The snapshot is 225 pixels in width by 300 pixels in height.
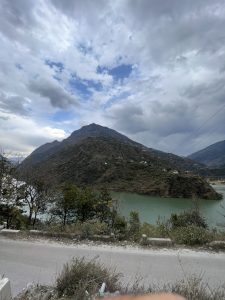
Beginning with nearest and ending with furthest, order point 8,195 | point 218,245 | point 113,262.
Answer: point 113,262, point 218,245, point 8,195

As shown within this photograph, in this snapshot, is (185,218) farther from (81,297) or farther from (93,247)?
(81,297)

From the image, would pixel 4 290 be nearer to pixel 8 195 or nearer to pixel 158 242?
pixel 158 242

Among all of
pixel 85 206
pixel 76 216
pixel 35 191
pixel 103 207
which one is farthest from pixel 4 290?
pixel 103 207

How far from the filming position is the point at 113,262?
8.08m

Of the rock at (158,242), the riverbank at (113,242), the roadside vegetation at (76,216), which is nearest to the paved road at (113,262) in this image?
the riverbank at (113,242)

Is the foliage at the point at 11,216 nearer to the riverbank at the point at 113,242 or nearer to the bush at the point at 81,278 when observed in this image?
the riverbank at the point at 113,242

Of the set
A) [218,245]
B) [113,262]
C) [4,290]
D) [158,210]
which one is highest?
[158,210]

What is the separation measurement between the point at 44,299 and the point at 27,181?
1475cm

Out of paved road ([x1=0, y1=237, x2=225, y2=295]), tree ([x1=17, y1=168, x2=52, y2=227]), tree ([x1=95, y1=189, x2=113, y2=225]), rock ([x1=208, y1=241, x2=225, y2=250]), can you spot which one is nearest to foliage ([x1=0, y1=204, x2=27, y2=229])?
tree ([x1=17, y1=168, x2=52, y2=227])

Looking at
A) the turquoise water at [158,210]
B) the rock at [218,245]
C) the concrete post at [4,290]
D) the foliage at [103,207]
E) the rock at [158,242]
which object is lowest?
the concrete post at [4,290]

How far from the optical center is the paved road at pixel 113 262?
7.10 metres

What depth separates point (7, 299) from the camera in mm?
4758

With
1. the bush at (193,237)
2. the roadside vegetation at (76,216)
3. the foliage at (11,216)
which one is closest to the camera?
the bush at (193,237)

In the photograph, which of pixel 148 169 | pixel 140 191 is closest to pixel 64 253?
pixel 140 191
